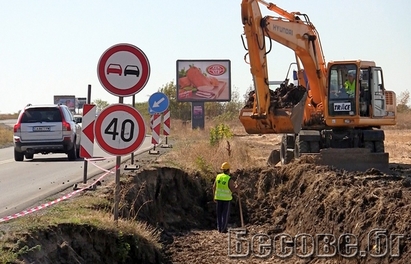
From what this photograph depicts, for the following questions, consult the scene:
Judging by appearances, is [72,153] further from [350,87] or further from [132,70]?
[132,70]

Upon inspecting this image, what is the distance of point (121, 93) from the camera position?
10.9m

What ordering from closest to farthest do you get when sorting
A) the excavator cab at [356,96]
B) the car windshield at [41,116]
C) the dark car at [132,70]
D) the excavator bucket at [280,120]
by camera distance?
the dark car at [132,70] → the excavator bucket at [280,120] → the excavator cab at [356,96] → the car windshield at [41,116]

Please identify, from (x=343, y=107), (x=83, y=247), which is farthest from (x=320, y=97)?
(x=83, y=247)

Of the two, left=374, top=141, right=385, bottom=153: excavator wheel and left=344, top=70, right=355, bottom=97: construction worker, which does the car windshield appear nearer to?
left=344, top=70, right=355, bottom=97: construction worker

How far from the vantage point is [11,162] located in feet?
85.4

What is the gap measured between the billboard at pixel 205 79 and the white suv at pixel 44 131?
27895 millimetres

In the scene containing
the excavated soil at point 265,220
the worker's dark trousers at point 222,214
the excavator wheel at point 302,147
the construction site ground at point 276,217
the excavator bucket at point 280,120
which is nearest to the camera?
the excavated soil at point 265,220

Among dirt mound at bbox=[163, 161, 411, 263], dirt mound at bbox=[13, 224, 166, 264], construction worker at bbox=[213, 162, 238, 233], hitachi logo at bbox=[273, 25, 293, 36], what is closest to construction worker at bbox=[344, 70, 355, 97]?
hitachi logo at bbox=[273, 25, 293, 36]

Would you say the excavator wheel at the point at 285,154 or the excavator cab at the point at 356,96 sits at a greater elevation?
the excavator cab at the point at 356,96

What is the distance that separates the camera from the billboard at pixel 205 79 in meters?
53.7

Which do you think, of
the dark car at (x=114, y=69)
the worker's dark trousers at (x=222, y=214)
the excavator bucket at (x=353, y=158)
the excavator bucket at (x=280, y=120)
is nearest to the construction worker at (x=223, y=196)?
the worker's dark trousers at (x=222, y=214)

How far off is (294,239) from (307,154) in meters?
7.17

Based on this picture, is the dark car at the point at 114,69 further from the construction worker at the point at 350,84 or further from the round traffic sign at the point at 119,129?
the construction worker at the point at 350,84

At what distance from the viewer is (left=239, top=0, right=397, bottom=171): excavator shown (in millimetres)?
19984
